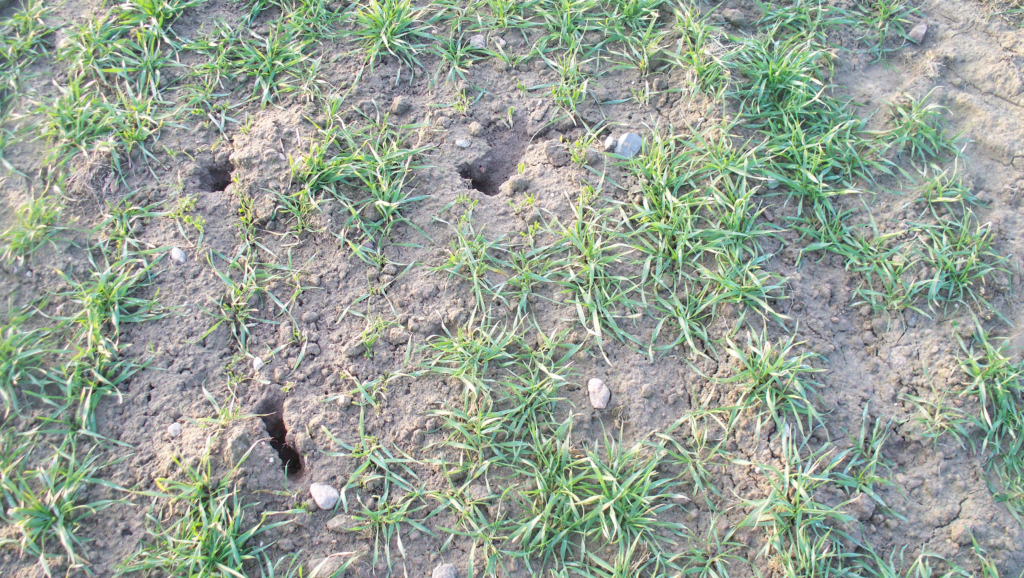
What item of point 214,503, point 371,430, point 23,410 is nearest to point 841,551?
point 371,430

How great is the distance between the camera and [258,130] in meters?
2.41

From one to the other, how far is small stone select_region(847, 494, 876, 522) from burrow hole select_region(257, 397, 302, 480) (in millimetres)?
1700

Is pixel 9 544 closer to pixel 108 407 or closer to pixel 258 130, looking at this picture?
pixel 108 407

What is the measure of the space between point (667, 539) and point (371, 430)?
0.96m

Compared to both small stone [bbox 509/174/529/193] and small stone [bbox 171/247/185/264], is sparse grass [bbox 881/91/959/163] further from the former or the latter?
small stone [bbox 171/247/185/264]

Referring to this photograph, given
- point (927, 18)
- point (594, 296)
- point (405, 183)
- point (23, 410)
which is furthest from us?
point (927, 18)

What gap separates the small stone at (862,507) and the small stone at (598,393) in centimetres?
79

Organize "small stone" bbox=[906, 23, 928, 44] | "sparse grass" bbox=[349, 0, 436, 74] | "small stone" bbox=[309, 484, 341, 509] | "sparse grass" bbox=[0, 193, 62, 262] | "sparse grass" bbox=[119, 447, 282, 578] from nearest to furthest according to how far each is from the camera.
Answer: "sparse grass" bbox=[119, 447, 282, 578] → "small stone" bbox=[309, 484, 341, 509] → "sparse grass" bbox=[0, 193, 62, 262] → "sparse grass" bbox=[349, 0, 436, 74] → "small stone" bbox=[906, 23, 928, 44]

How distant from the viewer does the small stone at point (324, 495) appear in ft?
6.25

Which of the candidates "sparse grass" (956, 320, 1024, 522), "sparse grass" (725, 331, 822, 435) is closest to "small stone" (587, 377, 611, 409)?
"sparse grass" (725, 331, 822, 435)

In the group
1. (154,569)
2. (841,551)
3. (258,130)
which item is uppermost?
(258,130)

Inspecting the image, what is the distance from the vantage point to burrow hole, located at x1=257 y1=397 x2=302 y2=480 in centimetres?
202

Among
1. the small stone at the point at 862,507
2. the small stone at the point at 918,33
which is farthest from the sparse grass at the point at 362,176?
the small stone at the point at 918,33

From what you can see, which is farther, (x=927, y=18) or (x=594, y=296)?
(x=927, y=18)
